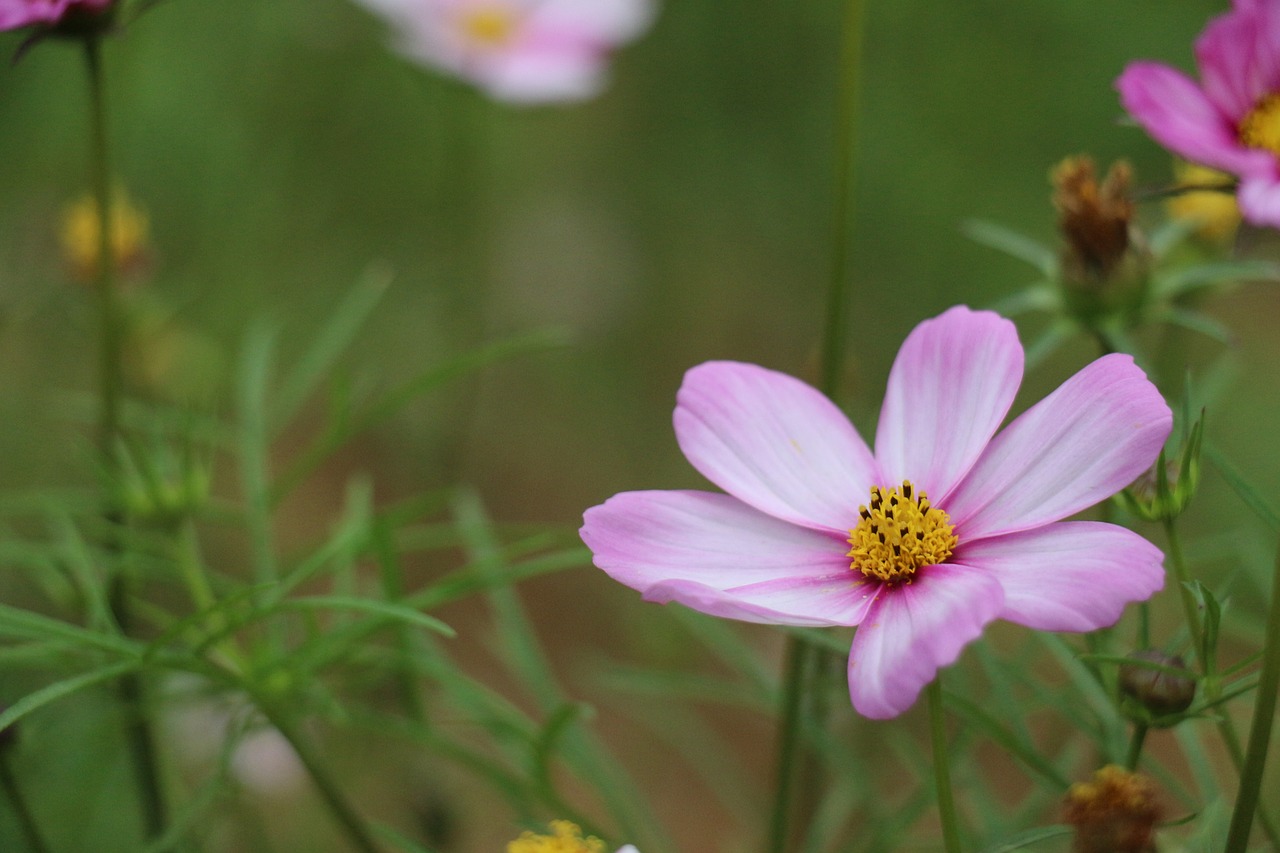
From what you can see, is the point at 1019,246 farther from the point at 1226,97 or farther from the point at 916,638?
the point at 916,638

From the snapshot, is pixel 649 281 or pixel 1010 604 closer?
pixel 1010 604

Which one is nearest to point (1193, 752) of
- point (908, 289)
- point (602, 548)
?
point (602, 548)

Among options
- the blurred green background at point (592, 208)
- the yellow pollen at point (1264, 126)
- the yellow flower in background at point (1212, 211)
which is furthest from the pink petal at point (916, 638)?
the blurred green background at point (592, 208)

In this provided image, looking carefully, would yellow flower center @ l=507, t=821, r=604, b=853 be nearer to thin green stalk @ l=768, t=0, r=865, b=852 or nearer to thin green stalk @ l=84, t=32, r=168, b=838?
thin green stalk @ l=768, t=0, r=865, b=852

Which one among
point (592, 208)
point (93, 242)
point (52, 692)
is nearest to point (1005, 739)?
point (52, 692)

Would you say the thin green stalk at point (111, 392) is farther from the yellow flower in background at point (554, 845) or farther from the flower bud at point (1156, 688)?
the flower bud at point (1156, 688)

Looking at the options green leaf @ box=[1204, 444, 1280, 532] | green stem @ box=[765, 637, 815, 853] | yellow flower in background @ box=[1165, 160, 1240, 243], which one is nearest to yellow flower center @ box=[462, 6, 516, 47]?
yellow flower in background @ box=[1165, 160, 1240, 243]

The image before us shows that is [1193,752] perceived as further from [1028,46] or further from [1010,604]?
[1028,46]

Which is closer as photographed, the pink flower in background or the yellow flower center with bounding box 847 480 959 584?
the yellow flower center with bounding box 847 480 959 584
